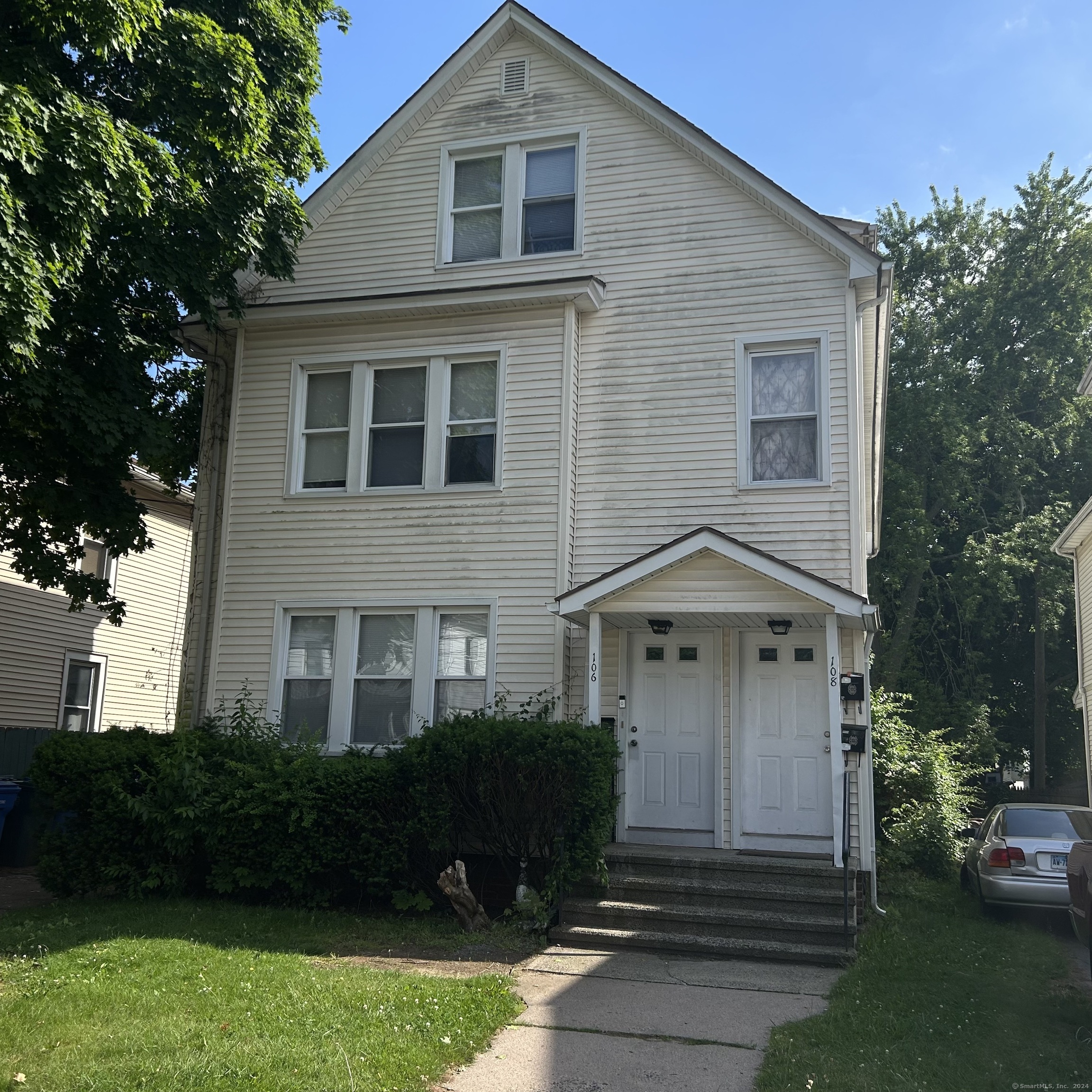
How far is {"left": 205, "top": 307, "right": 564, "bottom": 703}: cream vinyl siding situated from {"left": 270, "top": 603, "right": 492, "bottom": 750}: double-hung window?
224mm

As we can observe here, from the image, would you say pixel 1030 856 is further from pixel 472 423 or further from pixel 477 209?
pixel 477 209

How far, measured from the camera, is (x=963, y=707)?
29.8 meters

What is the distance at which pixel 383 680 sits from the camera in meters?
12.5

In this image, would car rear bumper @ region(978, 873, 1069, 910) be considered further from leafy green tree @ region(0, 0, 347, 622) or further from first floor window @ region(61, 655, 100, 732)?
first floor window @ region(61, 655, 100, 732)

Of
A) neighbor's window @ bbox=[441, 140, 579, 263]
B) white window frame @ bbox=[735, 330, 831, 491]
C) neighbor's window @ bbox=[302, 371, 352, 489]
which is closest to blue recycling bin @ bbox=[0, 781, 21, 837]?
neighbor's window @ bbox=[302, 371, 352, 489]

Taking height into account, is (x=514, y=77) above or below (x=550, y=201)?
above

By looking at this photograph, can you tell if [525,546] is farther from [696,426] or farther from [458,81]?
[458,81]

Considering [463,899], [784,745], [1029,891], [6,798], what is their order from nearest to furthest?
[463,899] < [1029,891] < [784,745] < [6,798]

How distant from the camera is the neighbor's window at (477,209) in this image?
13.6 m

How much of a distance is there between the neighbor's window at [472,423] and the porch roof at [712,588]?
2476 mm

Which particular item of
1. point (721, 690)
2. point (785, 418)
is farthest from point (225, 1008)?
point (785, 418)

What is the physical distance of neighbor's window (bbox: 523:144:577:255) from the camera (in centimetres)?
1338

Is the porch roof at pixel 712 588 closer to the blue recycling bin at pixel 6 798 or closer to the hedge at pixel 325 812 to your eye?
the hedge at pixel 325 812

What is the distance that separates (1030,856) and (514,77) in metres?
11.3
